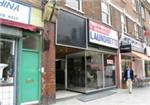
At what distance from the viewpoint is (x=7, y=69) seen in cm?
909

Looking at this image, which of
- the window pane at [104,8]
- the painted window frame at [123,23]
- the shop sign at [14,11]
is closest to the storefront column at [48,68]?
the shop sign at [14,11]

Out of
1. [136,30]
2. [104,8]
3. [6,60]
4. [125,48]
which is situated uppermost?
[104,8]

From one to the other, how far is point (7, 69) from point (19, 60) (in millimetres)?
561

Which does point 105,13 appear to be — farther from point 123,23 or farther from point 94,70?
point 94,70

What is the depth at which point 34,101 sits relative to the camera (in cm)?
983

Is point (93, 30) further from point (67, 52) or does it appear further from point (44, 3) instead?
point (44, 3)

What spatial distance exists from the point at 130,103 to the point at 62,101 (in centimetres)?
321

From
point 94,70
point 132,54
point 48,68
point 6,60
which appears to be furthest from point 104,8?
point 6,60

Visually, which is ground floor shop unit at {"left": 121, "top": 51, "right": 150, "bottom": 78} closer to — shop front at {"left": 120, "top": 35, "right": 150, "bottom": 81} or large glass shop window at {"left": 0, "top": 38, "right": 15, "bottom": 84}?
shop front at {"left": 120, "top": 35, "right": 150, "bottom": 81}

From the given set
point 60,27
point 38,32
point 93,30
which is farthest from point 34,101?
point 93,30

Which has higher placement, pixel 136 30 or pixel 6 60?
pixel 136 30

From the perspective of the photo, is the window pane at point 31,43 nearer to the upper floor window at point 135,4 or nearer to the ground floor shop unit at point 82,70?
the ground floor shop unit at point 82,70

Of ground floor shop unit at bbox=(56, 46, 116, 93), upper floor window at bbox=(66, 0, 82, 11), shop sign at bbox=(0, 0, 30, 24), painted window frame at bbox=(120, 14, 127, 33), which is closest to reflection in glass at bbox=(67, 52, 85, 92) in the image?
ground floor shop unit at bbox=(56, 46, 116, 93)

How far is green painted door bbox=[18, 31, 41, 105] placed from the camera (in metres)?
9.38
